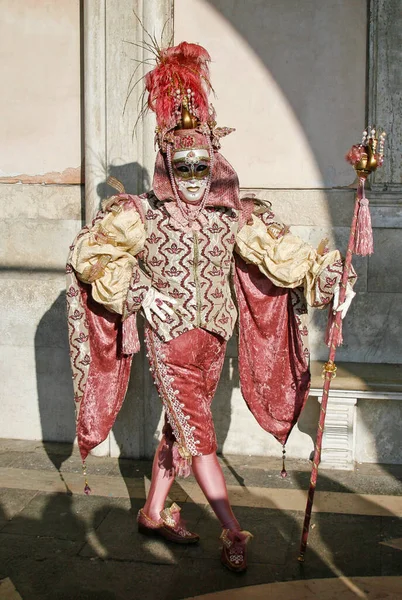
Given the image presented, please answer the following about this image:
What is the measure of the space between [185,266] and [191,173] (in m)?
0.42

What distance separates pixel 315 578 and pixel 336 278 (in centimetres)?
131

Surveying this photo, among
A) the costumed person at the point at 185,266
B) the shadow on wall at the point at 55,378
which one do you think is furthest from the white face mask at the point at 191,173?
the shadow on wall at the point at 55,378

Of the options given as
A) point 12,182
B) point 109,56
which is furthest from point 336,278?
point 12,182

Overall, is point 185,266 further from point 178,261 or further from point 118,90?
Answer: point 118,90

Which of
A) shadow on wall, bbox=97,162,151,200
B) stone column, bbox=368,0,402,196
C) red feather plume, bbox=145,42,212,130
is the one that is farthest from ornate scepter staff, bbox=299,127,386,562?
shadow on wall, bbox=97,162,151,200

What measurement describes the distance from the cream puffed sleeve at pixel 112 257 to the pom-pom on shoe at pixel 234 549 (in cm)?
112

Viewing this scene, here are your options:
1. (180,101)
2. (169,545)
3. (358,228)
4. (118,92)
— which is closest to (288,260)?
(358,228)

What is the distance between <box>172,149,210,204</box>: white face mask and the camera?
4043mm

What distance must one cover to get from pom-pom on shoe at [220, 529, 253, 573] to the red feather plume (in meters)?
1.86

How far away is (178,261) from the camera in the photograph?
4.12m

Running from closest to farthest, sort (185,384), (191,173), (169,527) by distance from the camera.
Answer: (191,173), (185,384), (169,527)

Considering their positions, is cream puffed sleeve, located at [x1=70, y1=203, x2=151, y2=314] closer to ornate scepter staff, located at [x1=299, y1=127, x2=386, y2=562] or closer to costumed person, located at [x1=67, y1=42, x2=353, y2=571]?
costumed person, located at [x1=67, y1=42, x2=353, y2=571]

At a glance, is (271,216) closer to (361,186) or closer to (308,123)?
(361,186)

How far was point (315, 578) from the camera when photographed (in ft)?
12.7
